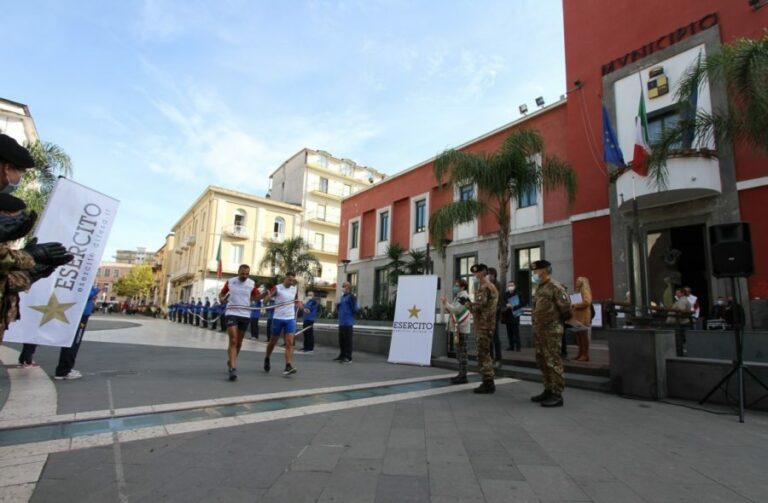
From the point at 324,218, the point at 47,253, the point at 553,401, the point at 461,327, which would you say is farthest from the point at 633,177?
the point at 324,218

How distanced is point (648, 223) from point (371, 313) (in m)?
12.1

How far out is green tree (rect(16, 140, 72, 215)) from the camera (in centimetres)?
1569

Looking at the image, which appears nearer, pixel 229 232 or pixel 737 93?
pixel 737 93

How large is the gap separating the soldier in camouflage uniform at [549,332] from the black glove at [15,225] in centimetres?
569

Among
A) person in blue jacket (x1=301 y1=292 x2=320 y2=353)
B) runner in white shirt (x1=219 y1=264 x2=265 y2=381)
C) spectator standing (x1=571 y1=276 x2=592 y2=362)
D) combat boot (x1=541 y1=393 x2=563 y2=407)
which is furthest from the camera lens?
person in blue jacket (x1=301 y1=292 x2=320 y2=353)

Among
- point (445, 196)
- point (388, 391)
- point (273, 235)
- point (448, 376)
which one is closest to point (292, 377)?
point (388, 391)

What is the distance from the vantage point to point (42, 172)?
15906 millimetres

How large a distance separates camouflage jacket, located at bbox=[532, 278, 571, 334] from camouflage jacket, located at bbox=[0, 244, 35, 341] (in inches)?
223

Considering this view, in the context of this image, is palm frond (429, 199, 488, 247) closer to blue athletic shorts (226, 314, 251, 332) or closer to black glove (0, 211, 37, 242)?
blue athletic shorts (226, 314, 251, 332)

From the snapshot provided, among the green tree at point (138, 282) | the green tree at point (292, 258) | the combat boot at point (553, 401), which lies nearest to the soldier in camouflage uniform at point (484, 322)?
the combat boot at point (553, 401)

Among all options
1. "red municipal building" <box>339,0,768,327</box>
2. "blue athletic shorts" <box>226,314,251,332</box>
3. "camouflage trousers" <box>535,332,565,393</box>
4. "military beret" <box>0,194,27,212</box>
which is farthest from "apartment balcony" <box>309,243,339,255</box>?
"military beret" <box>0,194,27,212</box>

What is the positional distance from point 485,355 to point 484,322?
0.52 m

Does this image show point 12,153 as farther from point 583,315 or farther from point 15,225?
point 583,315

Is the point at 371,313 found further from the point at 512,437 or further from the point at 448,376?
the point at 512,437
